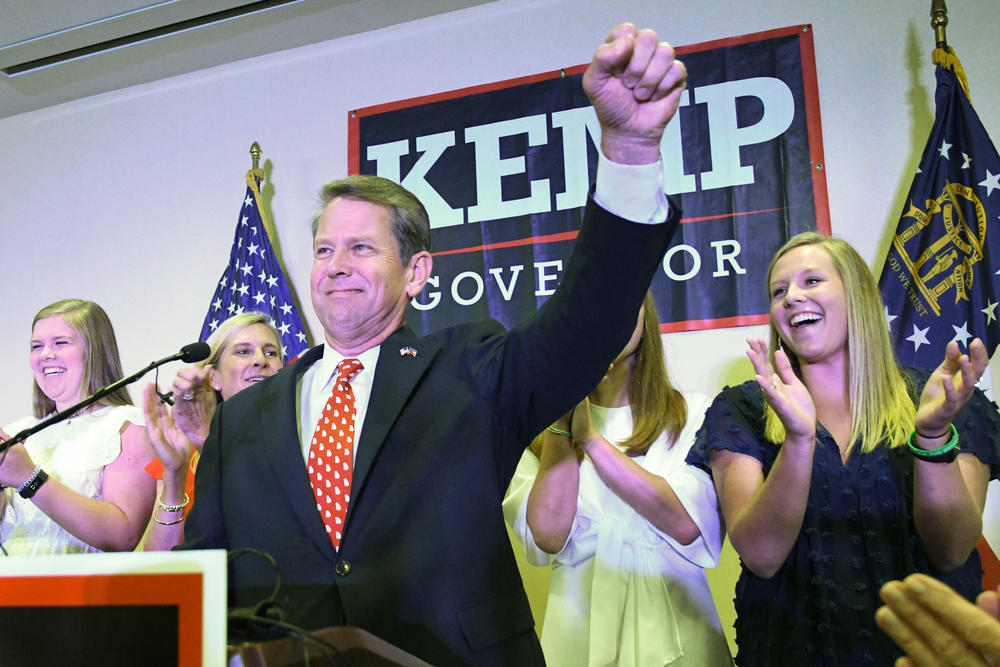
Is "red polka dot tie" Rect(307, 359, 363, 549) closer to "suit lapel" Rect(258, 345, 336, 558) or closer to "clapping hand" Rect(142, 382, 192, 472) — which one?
"suit lapel" Rect(258, 345, 336, 558)

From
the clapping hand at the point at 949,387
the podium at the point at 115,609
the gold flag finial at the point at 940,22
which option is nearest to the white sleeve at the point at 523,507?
the clapping hand at the point at 949,387

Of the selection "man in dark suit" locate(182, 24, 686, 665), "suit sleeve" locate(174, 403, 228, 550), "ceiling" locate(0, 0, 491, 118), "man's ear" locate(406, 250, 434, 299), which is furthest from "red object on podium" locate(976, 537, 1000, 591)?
"ceiling" locate(0, 0, 491, 118)

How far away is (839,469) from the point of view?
1952mm

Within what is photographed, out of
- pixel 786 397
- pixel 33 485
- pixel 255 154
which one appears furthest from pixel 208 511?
pixel 255 154

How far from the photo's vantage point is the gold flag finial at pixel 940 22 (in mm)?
3125

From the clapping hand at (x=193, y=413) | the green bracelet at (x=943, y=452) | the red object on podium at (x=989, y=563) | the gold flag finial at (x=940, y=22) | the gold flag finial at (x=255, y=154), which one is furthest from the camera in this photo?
the gold flag finial at (x=255, y=154)

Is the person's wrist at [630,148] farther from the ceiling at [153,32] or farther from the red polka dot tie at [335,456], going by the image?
the ceiling at [153,32]

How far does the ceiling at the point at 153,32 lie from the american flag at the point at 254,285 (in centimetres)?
68

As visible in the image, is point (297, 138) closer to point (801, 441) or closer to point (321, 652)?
point (801, 441)

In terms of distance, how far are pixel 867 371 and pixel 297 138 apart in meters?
3.01

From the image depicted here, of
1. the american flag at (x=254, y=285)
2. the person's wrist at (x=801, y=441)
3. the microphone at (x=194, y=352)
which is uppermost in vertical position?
the american flag at (x=254, y=285)

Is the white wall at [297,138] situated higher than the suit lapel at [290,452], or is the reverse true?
the white wall at [297,138]

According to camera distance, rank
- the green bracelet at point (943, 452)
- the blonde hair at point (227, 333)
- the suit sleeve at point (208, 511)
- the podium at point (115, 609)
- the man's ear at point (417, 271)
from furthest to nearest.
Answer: the blonde hair at point (227, 333)
the man's ear at point (417, 271)
the green bracelet at point (943, 452)
the suit sleeve at point (208, 511)
the podium at point (115, 609)

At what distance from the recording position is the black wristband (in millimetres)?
2217
